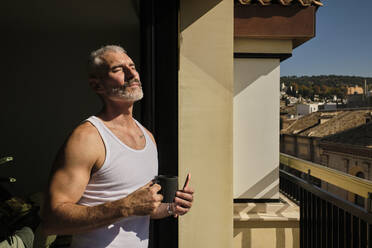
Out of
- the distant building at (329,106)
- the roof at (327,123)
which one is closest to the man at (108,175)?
the roof at (327,123)

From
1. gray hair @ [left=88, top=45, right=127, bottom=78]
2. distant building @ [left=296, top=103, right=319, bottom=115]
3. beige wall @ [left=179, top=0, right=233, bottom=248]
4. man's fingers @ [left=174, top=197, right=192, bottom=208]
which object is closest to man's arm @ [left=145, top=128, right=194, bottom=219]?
man's fingers @ [left=174, top=197, right=192, bottom=208]

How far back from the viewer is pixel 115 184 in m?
0.78

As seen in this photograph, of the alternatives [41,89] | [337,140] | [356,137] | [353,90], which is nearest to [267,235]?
[41,89]

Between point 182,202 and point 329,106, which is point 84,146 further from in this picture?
point 329,106

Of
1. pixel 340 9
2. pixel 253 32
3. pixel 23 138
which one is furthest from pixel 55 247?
pixel 340 9

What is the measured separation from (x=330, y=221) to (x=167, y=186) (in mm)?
1615

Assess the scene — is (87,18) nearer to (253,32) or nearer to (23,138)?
(23,138)

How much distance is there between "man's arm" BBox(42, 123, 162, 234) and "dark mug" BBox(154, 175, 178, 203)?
5.8 inches

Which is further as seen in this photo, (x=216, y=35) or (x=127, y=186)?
(x=216, y=35)

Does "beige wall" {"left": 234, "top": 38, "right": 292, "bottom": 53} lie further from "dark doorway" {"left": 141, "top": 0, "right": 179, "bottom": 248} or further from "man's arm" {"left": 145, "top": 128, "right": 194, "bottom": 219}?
"man's arm" {"left": 145, "top": 128, "right": 194, "bottom": 219}

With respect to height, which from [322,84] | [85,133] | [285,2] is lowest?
[85,133]

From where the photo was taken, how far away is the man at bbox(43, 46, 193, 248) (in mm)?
716

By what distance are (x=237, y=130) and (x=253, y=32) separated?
3.89 feet

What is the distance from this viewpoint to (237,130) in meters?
3.65
